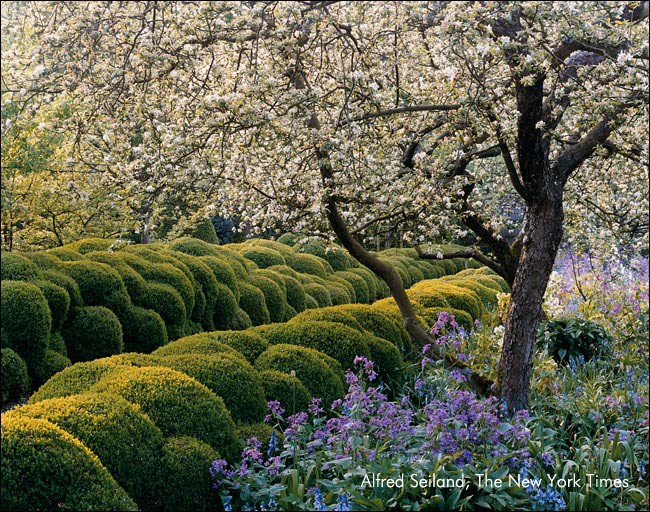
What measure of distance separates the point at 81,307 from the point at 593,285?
7929 millimetres

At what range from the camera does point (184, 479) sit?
135 inches

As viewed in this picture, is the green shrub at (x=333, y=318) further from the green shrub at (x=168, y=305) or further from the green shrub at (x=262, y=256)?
the green shrub at (x=262, y=256)

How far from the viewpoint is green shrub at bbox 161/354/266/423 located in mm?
4324

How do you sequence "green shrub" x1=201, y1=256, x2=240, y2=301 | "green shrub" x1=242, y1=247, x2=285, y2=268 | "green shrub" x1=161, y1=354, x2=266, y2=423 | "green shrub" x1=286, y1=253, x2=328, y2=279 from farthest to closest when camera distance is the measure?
"green shrub" x1=286, y1=253, x2=328, y2=279
"green shrub" x1=242, y1=247, x2=285, y2=268
"green shrub" x1=201, y1=256, x2=240, y2=301
"green shrub" x1=161, y1=354, x2=266, y2=423

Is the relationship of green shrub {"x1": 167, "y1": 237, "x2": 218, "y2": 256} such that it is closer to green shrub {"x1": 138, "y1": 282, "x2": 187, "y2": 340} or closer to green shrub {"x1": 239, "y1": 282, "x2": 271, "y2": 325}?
green shrub {"x1": 239, "y1": 282, "x2": 271, "y2": 325}

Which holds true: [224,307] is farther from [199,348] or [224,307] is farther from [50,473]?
[50,473]

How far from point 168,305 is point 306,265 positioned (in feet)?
16.3

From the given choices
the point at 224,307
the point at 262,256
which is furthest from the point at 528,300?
the point at 262,256

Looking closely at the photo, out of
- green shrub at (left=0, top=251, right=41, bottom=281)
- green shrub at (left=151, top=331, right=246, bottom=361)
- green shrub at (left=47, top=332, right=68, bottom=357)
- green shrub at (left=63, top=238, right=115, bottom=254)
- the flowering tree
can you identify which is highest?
the flowering tree

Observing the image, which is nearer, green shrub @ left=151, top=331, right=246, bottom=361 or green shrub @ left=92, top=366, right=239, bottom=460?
green shrub @ left=92, top=366, right=239, bottom=460

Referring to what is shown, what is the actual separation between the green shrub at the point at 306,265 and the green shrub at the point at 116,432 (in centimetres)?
823

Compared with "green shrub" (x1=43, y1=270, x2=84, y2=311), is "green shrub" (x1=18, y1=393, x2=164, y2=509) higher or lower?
lower

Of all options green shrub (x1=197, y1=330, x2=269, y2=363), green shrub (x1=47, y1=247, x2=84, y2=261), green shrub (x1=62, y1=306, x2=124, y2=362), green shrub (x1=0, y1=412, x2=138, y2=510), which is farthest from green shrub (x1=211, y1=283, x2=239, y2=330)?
green shrub (x1=0, y1=412, x2=138, y2=510)

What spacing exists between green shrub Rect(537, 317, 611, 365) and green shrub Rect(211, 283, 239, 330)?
3.87 metres
